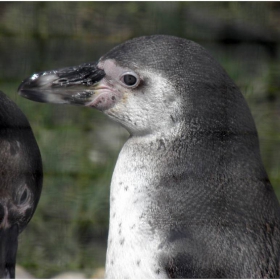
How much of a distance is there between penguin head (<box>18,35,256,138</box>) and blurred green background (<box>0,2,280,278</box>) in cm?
4

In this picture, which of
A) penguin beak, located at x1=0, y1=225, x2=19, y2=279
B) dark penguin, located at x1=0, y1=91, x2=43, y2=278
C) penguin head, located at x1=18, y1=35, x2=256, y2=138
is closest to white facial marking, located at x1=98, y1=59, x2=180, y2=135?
penguin head, located at x1=18, y1=35, x2=256, y2=138

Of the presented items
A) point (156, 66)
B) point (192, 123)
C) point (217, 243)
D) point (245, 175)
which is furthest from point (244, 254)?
point (156, 66)

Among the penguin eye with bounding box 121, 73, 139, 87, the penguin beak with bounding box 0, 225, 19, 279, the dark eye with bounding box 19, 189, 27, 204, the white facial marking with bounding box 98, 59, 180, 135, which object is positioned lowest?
the penguin beak with bounding box 0, 225, 19, 279

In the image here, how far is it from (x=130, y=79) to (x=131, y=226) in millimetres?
292

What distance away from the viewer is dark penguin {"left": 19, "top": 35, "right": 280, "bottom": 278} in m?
1.49

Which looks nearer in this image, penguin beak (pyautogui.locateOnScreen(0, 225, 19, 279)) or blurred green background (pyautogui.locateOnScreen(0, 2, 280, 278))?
blurred green background (pyautogui.locateOnScreen(0, 2, 280, 278))

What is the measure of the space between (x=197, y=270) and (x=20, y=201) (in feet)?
1.47

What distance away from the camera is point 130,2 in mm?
1531

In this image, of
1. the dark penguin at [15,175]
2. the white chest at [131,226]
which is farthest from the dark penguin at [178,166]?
the dark penguin at [15,175]

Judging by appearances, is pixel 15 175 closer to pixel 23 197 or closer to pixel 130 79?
pixel 23 197

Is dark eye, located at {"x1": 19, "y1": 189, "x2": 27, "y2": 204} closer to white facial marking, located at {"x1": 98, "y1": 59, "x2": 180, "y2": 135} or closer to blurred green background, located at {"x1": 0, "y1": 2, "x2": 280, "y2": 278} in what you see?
blurred green background, located at {"x1": 0, "y1": 2, "x2": 280, "y2": 278}

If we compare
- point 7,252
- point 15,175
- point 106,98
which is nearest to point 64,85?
point 106,98

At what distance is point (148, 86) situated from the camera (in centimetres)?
156

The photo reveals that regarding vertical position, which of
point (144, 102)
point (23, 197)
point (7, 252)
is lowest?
point (7, 252)
